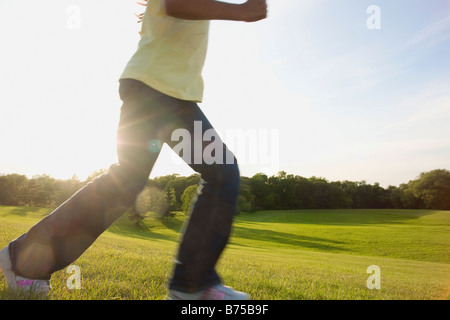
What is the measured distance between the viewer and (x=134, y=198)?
5.86ft

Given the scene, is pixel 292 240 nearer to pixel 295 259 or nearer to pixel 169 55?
pixel 295 259

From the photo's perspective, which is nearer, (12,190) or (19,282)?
(19,282)

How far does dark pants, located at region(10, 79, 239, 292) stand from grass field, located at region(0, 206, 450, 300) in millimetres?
316

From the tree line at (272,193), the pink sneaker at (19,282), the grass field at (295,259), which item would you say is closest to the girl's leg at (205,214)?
the grass field at (295,259)

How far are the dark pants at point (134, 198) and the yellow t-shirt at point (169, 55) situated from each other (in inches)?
2.2

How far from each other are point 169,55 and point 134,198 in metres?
0.84

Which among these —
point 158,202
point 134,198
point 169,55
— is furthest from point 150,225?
point 169,55

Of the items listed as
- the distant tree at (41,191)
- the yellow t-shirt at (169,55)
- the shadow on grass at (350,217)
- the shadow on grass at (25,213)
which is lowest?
the shadow on grass at (350,217)

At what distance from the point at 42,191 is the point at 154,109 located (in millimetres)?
52116

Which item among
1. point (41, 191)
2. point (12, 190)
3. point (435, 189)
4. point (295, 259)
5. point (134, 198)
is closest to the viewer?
point (134, 198)

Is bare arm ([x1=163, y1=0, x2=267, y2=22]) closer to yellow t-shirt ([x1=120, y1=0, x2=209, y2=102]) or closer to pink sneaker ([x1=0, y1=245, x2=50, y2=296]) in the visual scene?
yellow t-shirt ([x1=120, y1=0, x2=209, y2=102])

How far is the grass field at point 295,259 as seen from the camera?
2.43m

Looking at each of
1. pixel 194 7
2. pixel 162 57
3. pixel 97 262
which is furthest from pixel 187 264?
pixel 97 262

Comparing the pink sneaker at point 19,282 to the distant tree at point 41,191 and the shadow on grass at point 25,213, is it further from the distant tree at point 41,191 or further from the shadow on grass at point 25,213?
the distant tree at point 41,191
